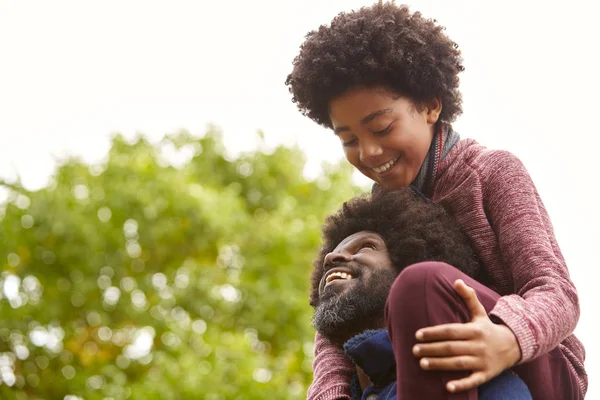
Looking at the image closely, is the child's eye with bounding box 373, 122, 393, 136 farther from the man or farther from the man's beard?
the man's beard

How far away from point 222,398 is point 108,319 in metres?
2.13

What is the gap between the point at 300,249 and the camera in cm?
1042

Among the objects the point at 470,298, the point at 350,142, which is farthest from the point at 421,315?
the point at 350,142

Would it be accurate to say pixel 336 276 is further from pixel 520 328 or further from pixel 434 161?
pixel 520 328

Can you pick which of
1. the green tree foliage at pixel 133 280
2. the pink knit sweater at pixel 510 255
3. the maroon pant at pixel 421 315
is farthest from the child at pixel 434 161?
the green tree foliage at pixel 133 280

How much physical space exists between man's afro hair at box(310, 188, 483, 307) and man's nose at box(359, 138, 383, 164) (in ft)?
0.53

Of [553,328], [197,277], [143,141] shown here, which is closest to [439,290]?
[553,328]

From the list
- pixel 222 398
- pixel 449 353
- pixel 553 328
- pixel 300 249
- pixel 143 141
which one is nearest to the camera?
pixel 449 353

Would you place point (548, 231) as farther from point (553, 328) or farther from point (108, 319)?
point (108, 319)

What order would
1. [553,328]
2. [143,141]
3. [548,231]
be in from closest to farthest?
[553,328], [548,231], [143,141]

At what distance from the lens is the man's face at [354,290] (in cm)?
229

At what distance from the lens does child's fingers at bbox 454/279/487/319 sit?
6.01ft

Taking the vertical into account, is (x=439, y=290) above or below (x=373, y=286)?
below

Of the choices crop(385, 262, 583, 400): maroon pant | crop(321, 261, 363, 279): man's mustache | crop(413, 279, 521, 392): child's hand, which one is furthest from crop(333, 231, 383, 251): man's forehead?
crop(413, 279, 521, 392): child's hand
